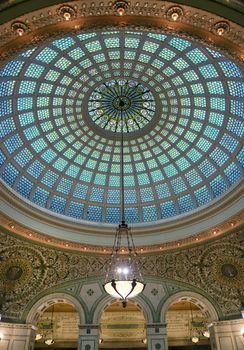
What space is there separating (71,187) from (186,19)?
1340cm

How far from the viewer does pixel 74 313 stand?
2256 cm

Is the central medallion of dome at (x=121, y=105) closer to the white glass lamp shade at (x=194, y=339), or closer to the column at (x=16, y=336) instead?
the column at (x=16, y=336)

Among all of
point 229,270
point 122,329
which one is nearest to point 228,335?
point 229,270

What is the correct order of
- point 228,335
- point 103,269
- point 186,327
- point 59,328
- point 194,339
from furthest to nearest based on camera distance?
point 186,327 → point 59,328 → point 194,339 → point 103,269 → point 228,335

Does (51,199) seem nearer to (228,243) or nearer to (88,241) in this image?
(88,241)

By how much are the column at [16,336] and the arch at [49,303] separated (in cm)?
49

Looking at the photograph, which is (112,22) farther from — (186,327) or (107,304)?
(186,327)

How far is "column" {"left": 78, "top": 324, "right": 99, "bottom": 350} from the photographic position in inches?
654

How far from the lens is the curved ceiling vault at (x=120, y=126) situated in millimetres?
15047

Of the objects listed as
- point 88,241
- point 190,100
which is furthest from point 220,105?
point 88,241

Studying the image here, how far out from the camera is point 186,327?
877 inches

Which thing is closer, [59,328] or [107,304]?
[107,304]

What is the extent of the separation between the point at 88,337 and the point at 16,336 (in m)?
3.59

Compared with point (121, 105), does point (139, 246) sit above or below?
below
